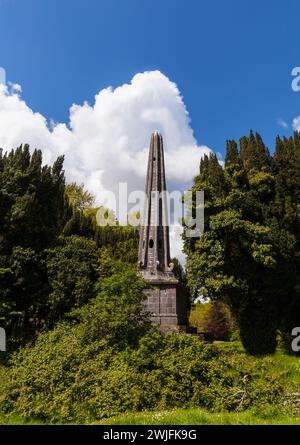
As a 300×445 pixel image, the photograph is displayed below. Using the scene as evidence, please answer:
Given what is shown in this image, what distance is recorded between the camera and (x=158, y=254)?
728 inches

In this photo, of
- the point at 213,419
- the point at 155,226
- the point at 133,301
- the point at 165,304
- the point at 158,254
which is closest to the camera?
the point at 213,419

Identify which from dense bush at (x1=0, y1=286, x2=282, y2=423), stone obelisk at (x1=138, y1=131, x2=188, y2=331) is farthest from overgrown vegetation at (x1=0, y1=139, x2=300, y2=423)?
stone obelisk at (x1=138, y1=131, x2=188, y2=331)

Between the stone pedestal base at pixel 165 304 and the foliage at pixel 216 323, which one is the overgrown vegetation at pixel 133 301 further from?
the foliage at pixel 216 323

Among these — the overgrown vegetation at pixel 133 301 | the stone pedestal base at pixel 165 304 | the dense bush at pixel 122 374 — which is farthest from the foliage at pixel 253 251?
the dense bush at pixel 122 374

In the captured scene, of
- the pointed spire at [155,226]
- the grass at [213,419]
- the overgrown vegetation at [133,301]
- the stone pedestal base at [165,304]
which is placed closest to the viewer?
the grass at [213,419]

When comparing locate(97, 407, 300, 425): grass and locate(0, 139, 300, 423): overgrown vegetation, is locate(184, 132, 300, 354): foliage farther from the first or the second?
locate(97, 407, 300, 425): grass

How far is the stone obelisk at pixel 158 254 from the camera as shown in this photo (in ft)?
56.2

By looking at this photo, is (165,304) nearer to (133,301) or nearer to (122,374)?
(133,301)

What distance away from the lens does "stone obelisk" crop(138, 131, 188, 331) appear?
56.2ft

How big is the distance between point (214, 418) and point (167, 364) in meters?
2.90

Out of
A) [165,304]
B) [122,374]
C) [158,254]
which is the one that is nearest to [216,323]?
[158,254]
